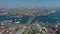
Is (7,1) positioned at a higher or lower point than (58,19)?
higher

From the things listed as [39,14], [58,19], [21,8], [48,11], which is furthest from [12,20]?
[58,19]

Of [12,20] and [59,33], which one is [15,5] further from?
[59,33]

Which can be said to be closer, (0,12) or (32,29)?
(32,29)

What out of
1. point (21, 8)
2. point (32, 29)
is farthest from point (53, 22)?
point (21, 8)

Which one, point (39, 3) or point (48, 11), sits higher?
point (39, 3)

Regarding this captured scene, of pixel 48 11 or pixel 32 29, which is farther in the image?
pixel 48 11

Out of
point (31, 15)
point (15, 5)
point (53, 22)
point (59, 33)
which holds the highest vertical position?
point (15, 5)

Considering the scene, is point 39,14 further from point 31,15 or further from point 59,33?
point 59,33

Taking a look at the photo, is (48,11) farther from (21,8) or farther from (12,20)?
A: (12,20)
